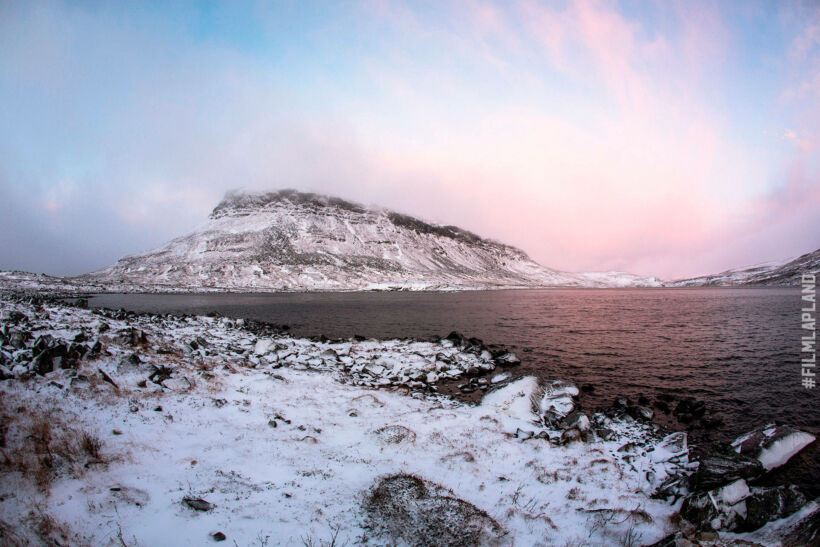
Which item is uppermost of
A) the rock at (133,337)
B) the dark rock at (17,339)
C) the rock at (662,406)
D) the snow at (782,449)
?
the dark rock at (17,339)

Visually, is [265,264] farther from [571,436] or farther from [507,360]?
[571,436]

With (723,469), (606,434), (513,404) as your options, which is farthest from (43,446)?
(723,469)

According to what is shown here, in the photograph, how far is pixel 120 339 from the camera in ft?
50.0

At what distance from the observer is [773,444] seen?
933cm

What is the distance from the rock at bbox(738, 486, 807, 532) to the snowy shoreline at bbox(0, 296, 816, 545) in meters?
0.17

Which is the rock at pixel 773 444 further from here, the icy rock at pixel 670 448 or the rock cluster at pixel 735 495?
the icy rock at pixel 670 448

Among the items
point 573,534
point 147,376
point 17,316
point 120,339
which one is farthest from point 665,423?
point 17,316

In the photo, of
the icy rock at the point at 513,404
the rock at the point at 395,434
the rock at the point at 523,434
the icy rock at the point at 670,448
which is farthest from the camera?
the icy rock at the point at 513,404

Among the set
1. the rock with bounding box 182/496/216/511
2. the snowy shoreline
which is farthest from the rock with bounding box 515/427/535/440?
the rock with bounding box 182/496/216/511

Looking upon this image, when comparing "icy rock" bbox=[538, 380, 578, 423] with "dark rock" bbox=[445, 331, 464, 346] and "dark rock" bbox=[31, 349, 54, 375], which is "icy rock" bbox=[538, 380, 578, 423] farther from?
"dark rock" bbox=[31, 349, 54, 375]

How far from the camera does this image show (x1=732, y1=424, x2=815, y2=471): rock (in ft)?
29.6

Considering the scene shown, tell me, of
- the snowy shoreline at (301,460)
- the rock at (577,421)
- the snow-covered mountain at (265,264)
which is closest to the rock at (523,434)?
the snowy shoreline at (301,460)

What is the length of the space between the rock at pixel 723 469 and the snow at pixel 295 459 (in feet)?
2.98

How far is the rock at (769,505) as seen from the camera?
6.68 metres
